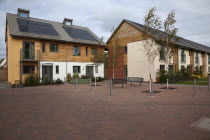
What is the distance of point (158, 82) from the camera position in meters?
17.7

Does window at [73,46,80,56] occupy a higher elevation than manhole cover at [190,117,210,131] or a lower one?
higher

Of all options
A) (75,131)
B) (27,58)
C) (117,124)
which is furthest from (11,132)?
(27,58)

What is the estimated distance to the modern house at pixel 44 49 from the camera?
15625mm

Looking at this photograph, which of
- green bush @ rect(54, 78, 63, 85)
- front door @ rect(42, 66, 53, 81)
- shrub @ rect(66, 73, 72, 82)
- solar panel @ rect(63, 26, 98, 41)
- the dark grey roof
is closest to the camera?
the dark grey roof

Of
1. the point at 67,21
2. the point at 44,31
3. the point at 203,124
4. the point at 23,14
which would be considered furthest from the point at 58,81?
the point at 203,124

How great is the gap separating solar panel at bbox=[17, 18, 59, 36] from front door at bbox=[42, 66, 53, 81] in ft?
14.4

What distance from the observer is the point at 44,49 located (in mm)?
17641

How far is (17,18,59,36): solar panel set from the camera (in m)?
17.0

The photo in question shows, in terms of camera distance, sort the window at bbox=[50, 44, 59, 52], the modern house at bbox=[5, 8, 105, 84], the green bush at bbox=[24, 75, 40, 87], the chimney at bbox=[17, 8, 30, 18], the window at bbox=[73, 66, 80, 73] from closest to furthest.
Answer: the green bush at bbox=[24, 75, 40, 87] → the modern house at bbox=[5, 8, 105, 84] → the window at bbox=[50, 44, 59, 52] → the chimney at bbox=[17, 8, 30, 18] → the window at bbox=[73, 66, 80, 73]

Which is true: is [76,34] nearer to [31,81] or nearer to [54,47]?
[54,47]

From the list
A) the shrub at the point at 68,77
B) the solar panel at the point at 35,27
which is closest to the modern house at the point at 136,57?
the shrub at the point at 68,77

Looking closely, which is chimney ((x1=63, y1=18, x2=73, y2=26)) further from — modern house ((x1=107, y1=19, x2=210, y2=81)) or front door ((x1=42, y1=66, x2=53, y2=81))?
front door ((x1=42, y1=66, x2=53, y2=81))

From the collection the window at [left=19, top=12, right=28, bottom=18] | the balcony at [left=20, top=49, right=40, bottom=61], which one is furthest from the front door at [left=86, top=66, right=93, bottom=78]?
the window at [left=19, top=12, right=28, bottom=18]

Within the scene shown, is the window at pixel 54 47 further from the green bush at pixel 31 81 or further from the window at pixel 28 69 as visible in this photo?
the green bush at pixel 31 81
